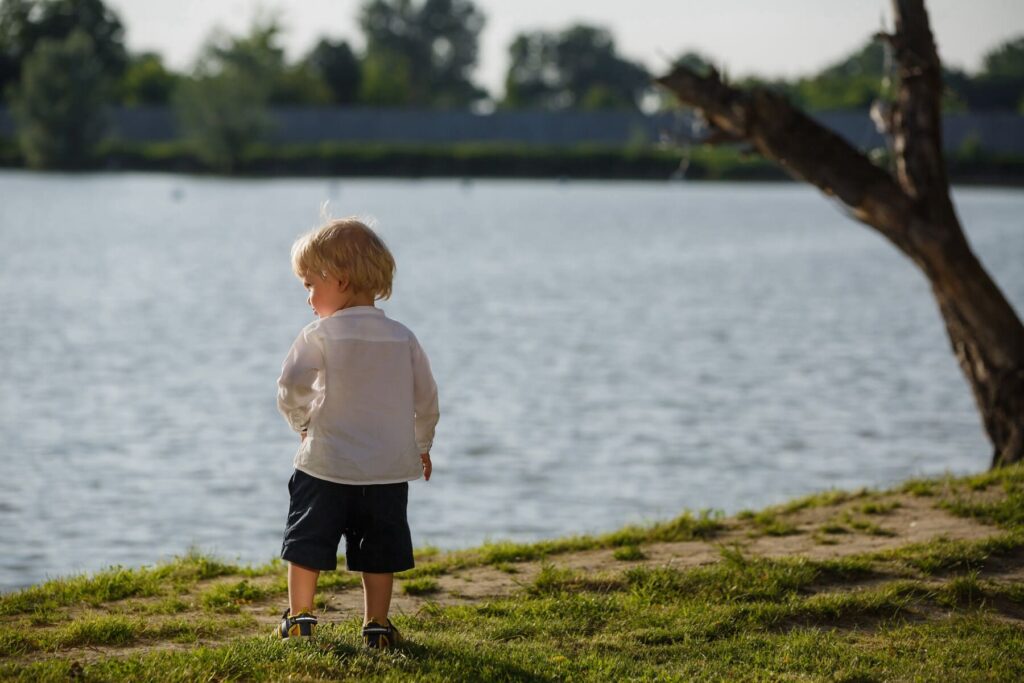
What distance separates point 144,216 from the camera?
1871 inches

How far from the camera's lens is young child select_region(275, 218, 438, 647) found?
473 cm

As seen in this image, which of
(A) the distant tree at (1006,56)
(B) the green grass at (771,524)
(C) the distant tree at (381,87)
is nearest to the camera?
(B) the green grass at (771,524)

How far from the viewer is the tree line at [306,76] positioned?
77688 mm

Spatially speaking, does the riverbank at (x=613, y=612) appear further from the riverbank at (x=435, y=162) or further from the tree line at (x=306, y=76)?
the riverbank at (x=435, y=162)

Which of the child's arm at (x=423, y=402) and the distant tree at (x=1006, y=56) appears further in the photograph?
the distant tree at (x=1006, y=56)

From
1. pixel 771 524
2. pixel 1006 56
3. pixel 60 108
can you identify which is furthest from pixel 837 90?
pixel 771 524

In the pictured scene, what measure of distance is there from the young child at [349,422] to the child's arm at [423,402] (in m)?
0.02

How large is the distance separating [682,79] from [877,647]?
5746 millimetres

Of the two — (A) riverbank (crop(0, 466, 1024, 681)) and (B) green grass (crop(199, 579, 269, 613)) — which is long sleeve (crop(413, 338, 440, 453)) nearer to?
(A) riverbank (crop(0, 466, 1024, 681))

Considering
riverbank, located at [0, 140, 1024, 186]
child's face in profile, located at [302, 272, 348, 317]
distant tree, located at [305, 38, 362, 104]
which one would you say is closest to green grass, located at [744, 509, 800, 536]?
child's face in profile, located at [302, 272, 348, 317]

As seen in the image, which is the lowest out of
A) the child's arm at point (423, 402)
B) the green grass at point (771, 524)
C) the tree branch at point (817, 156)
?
the green grass at point (771, 524)

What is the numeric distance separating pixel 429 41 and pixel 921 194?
13463cm

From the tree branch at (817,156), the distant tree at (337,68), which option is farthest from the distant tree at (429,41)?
the tree branch at (817,156)

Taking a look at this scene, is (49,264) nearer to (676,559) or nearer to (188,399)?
(188,399)
